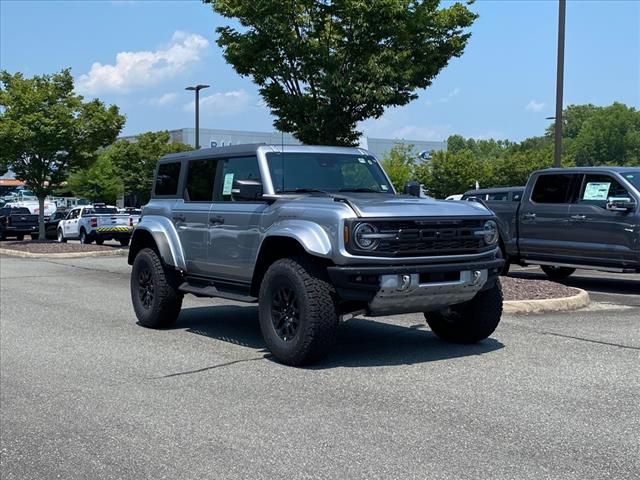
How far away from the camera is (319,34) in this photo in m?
13.5

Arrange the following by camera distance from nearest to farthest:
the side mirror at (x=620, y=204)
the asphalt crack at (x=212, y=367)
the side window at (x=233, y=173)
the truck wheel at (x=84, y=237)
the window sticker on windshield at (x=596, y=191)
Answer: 1. the asphalt crack at (x=212, y=367)
2. the side window at (x=233, y=173)
3. the side mirror at (x=620, y=204)
4. the window sticker on windshield at (x=596, y=191)
5. the truck wheel at (x=84, y=237)

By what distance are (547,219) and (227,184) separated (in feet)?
23.6

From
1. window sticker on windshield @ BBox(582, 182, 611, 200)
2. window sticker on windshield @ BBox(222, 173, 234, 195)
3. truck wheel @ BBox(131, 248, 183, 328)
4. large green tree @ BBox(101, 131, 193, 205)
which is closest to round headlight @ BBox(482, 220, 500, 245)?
window sticker on windshield @ BBox(222, 173, 234, 195)

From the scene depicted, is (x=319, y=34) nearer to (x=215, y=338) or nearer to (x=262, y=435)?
(x=215, y=338)

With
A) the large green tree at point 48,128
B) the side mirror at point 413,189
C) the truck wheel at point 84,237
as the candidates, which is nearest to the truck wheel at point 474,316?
the side mirror at point 413,189

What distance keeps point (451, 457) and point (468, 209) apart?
3165 millimetres

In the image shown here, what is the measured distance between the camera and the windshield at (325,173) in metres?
7.78

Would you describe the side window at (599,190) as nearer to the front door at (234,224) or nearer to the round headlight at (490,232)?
the round headlight at (490,232)

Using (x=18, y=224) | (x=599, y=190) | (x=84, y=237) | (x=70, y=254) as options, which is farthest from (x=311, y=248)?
(x=18, y=224)

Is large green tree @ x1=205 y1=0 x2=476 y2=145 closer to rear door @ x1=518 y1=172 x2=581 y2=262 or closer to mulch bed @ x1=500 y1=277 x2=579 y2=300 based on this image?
rear door @ x1=518 y1=172 x2=581 y2=262

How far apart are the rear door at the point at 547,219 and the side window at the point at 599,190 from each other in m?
0.23

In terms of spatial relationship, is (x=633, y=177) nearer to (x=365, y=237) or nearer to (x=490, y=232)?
(x=490, y=232)

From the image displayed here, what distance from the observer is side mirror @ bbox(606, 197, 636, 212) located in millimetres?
12141

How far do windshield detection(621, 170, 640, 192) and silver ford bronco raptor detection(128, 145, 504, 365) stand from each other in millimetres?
5737
